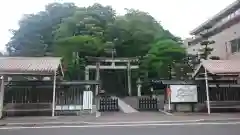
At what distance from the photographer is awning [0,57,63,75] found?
17.1 meters

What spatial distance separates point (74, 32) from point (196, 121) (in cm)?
2486

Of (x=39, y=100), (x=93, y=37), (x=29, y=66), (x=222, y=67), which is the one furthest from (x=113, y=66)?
(x=29, y=66)

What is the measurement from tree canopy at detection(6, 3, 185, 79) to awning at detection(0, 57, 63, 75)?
13.3 m

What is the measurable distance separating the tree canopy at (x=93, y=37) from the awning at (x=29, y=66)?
13326 millimetres

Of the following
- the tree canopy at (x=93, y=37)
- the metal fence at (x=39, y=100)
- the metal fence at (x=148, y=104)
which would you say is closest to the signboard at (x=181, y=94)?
the metal fence at (x=148, y=104)

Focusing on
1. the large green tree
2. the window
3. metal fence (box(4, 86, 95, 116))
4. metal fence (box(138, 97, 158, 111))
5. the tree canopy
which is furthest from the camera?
the large green tree

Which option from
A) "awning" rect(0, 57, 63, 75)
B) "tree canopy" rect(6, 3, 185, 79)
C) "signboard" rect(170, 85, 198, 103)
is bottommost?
"signboard" rect(170, 85, 198, 103)

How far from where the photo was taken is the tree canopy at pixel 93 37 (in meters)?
33.4

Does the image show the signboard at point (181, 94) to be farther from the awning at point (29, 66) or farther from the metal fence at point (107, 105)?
the awning at point (29, 66)

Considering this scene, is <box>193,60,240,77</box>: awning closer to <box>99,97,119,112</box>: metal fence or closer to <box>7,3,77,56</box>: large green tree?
<box>99,97,119,112</box>: metal fence

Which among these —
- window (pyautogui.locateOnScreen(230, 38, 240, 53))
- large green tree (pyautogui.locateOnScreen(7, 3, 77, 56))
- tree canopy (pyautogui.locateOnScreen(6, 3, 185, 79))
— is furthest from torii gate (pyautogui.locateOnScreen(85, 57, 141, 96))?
window (pyautogui.locateOnScreen(230, 38, 240, 53))

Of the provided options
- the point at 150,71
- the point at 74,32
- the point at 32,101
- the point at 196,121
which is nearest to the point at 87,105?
the point at 32,101

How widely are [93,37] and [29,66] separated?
666 inches

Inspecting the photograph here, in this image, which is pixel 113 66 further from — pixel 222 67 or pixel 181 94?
pixel 222 67
